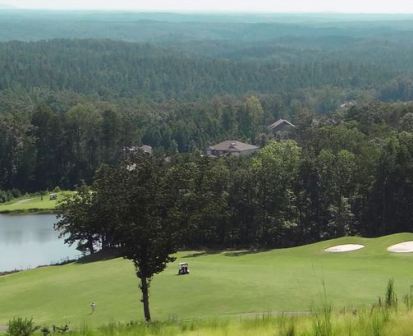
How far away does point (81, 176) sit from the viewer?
11719cm

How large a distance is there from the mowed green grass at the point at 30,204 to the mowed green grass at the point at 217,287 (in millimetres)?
51940

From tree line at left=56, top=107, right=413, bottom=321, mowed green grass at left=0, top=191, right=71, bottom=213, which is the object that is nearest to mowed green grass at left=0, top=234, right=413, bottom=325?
tree line at left=56, top=107, right=413, bottom=321

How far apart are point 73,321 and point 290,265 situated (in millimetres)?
15224

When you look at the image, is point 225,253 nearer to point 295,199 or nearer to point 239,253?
point 239,253

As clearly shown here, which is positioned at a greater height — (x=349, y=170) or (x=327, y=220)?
(x=349, y=170)

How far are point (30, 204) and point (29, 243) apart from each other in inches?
1115

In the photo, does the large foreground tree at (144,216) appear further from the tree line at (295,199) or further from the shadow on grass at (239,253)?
the tree line at (295,199)

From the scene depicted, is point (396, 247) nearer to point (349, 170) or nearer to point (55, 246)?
point (349, 170)

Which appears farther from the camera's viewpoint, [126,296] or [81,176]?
[81,176]

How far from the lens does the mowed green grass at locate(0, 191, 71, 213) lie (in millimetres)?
95688

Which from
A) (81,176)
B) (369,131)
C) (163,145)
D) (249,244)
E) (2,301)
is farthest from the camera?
(163,145)

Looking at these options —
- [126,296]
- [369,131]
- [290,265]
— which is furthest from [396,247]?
[369,131]

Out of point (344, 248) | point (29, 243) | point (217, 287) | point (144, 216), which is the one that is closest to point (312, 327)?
point (144, 216)

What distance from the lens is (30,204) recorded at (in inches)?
3937
